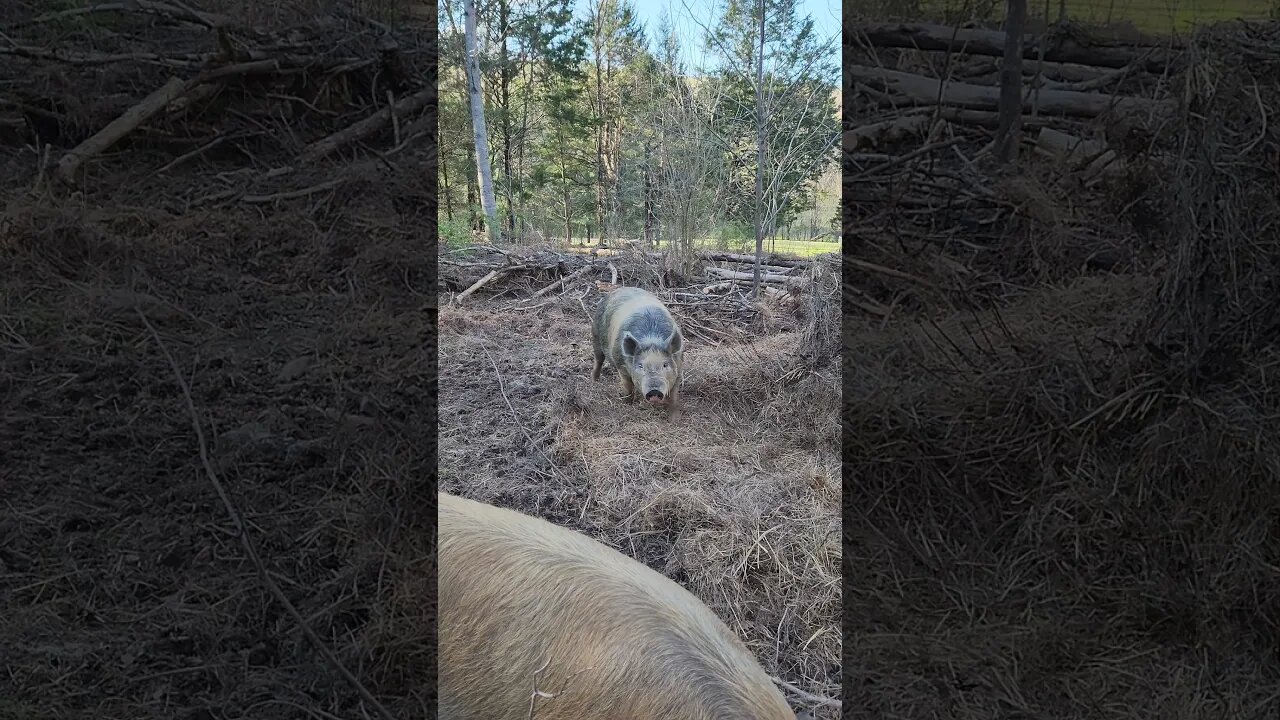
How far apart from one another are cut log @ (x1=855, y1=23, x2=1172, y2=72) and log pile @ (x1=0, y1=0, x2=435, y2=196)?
2189mm

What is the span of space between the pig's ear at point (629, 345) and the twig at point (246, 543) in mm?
1622

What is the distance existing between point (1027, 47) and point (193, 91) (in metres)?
3.53

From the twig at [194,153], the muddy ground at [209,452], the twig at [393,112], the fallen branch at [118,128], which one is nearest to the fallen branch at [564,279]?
the muddy ground at [209,452]

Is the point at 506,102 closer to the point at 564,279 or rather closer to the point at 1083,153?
the point at 564,279

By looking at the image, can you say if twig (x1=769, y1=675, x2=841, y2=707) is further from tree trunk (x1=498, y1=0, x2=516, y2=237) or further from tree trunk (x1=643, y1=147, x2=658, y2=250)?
tree trunk (x1=498, y1=0, x2=516, y2=237)

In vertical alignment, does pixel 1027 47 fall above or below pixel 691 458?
above

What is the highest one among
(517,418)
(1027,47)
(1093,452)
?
(1027,47)

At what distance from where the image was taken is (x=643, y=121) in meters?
2.41

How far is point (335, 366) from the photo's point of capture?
278 cm

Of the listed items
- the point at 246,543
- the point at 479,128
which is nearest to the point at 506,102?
the point at 479,128

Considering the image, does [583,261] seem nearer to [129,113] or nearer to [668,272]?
[668,272]

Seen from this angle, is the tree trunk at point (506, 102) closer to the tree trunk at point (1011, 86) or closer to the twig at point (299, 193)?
the twig at point (299, 193)

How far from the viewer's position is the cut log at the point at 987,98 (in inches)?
111

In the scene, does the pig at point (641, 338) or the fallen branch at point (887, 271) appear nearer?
the pig at point (641, 338)
